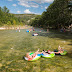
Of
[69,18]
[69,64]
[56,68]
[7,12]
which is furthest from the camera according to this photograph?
[7,12]

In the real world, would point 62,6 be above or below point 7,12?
below

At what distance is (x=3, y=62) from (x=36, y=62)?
3808 mm

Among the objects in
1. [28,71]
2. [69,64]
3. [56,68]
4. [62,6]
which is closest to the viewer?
[28,71]

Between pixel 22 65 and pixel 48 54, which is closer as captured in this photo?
pixel 22 65

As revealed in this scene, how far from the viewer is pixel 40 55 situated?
12.0 metres

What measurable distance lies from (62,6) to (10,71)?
48.4 metres

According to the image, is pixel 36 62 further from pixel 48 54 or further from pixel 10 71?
pixel 10 71

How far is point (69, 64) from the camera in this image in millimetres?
10391

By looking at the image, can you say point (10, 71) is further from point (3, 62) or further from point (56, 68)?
point (56, 68)

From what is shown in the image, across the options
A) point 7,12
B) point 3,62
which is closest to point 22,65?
point 3,62

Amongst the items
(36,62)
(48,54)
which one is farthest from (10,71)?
(48,54)

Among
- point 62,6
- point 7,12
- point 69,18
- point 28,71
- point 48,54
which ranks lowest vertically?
point 28,71

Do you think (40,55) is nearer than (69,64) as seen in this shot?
No

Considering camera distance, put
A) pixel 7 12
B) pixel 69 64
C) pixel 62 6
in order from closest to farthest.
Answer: pixel 69 64
pixel 62 6
pixel 7 12
